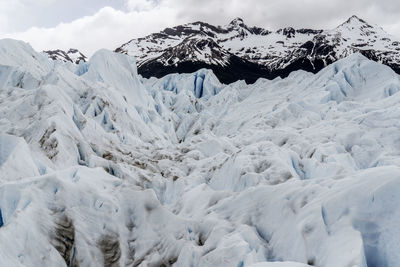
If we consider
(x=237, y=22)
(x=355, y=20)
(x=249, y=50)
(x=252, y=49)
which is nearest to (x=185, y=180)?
(x=249, y=50)

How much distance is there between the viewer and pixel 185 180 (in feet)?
68.6

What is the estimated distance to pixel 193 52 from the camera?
4437 inches

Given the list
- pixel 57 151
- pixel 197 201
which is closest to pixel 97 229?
pixel 197 201

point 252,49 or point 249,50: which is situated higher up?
point 252,49

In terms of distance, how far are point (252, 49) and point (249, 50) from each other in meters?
2.20

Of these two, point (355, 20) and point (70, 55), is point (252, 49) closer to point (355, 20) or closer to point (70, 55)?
point (355, 20)

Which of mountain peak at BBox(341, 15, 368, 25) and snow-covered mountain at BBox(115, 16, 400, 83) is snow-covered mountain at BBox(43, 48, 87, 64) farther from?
mountain peak at BBox(341, 15, 368, 25)

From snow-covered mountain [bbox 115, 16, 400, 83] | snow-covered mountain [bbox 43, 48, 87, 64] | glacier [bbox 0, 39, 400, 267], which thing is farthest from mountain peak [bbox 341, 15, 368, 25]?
glacier [bbox 0, 39, 400, 267]

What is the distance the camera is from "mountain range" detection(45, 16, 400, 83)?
110 meters

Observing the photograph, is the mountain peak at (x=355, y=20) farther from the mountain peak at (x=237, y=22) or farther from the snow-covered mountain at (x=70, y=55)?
the snow-covered mountain at (x=70, y=55)

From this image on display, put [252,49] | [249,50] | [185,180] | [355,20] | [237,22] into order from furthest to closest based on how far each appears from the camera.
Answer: [237,22] → [355,20] → [252,49] → [249,50] → [185,180]

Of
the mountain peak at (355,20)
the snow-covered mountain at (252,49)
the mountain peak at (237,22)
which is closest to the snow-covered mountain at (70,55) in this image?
the snow-covered mountain at (252,49)

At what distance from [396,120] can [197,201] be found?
17935 mm

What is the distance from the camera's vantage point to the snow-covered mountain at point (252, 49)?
360 ft
